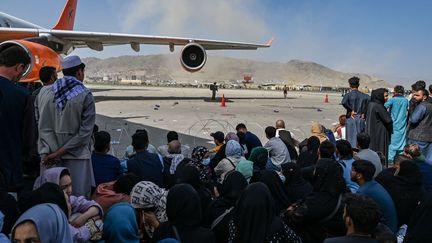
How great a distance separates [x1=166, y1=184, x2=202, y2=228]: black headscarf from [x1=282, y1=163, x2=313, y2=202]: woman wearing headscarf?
1109mm

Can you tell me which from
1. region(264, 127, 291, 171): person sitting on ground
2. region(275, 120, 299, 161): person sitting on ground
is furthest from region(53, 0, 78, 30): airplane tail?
region(264, 127, 291, 171): person sitting on ground

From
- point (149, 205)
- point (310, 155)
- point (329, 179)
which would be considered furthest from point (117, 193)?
point (310, 155)

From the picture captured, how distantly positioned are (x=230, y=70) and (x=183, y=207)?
151334 mm

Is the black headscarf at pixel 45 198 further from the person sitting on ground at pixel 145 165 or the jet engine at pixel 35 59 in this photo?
the jet engine at pixel 35 59

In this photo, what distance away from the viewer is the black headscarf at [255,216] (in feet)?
8.84

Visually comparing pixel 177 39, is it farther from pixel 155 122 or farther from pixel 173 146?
pixel 173 146

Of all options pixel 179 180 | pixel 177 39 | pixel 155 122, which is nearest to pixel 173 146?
pixel 179 180

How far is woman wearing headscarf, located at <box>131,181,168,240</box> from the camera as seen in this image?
2996mm

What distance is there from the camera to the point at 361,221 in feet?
8.04

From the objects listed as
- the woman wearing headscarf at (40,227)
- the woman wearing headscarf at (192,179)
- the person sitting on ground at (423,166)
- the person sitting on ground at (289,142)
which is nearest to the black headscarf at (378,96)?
the person sitting on ground at (289,142)

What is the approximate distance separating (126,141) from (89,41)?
11.0 m

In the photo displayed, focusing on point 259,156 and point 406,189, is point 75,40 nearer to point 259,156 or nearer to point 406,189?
point 259,156

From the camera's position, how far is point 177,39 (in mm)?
18859

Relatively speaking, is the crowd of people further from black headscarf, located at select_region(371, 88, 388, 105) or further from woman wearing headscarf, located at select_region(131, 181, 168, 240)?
black headscarf, located at select_region(371, 88, 388, 105)
